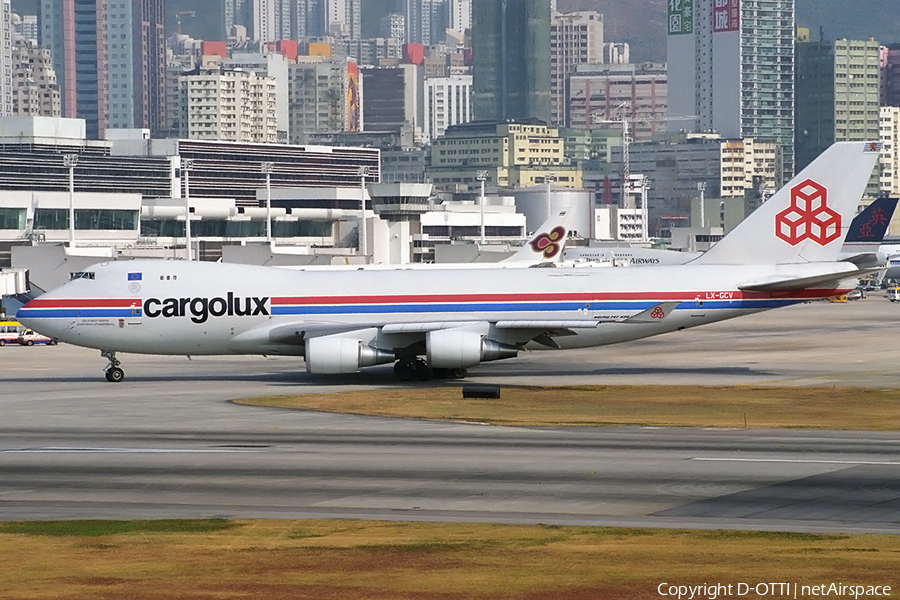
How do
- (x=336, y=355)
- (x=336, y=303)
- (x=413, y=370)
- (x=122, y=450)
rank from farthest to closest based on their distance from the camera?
(x=336, y=303), (x=413, y=370), (x=336, y=355), (x=122, y=450)

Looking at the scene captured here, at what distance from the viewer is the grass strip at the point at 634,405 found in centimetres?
4053

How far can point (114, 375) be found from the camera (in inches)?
2212

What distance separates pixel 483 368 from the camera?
2368 inches

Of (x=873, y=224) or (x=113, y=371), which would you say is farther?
(x=873, y=224)

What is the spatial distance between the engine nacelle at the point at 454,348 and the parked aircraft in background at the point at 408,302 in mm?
1249

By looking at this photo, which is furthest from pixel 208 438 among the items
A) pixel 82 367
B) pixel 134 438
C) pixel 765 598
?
pixel 82 367

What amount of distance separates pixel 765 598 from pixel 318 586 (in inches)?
246

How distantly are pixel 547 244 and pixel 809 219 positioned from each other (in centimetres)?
5459

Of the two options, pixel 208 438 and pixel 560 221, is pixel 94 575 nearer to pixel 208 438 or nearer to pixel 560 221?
pixel 208 438

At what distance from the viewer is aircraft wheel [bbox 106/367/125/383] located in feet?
184

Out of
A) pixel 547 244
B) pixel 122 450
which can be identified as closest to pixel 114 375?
pixel 122 450

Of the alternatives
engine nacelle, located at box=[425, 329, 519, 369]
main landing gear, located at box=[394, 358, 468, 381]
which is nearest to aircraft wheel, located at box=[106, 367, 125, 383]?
main landing gear, located at box=[394, 358, 468, 381]

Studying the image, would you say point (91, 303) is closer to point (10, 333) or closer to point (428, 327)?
point (428, 327)

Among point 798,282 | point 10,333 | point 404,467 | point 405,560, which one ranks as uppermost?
point 798,282
